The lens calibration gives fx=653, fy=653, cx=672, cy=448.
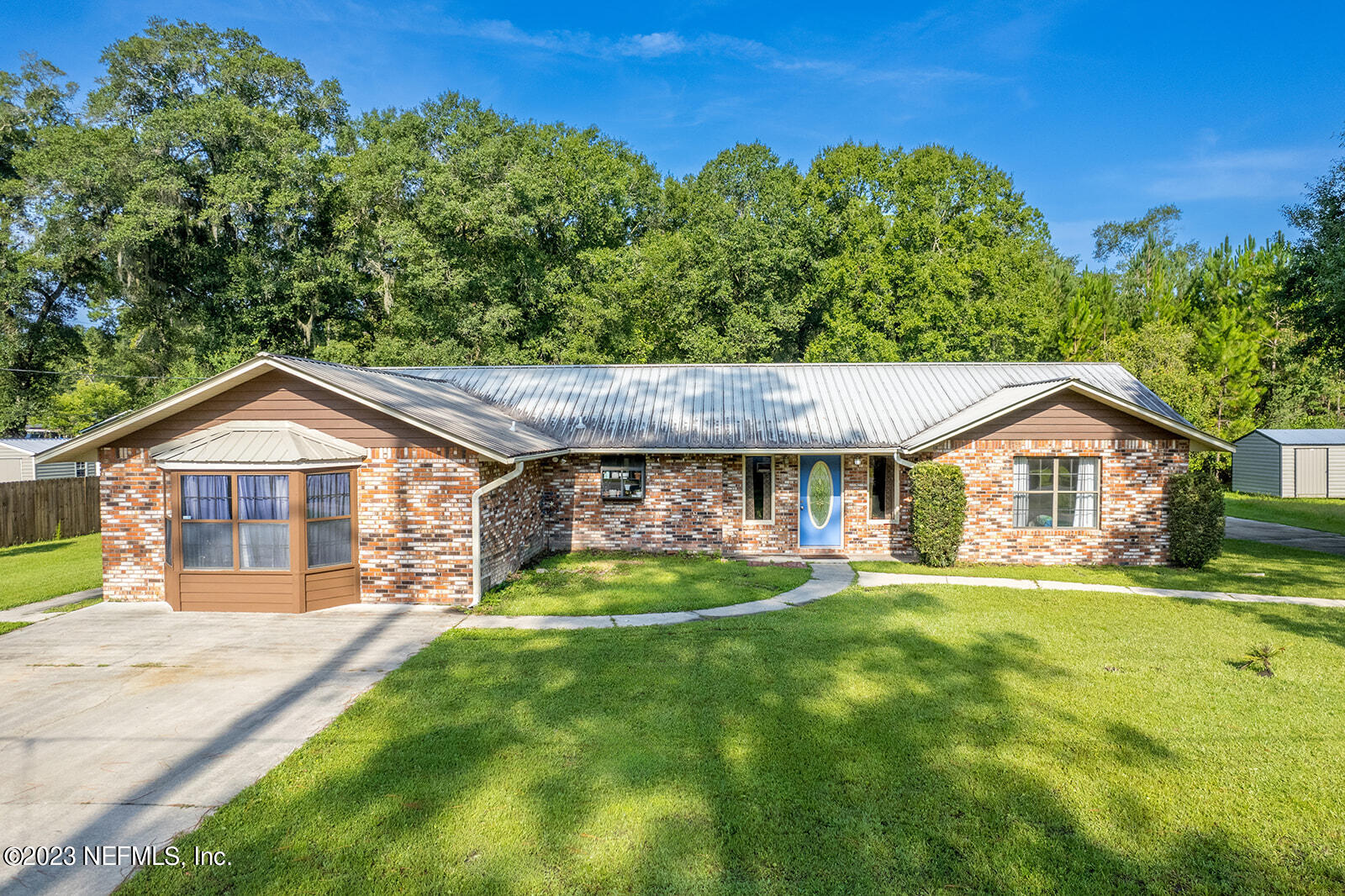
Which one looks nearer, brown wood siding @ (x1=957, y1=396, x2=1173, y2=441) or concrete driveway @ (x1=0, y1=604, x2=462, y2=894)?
concrete driveway @ (x1=0, y1=604, x2=462, y2=894)

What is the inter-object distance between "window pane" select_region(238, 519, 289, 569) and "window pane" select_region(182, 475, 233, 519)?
0.30m

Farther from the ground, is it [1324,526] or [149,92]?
[149,92]

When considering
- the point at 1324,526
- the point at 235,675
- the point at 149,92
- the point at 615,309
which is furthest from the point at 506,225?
the point at 1324,526

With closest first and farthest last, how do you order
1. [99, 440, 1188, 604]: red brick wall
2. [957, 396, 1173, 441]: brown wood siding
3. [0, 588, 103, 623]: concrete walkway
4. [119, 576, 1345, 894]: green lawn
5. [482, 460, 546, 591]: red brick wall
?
[119, 576, 1345, 894]: green lawn → [0, 588, 103, 623]: concrete walkway → [99, 440, 1188, 604]: red brick wall → [482, 460, 546, 591]: red brick wall → [957, 396, 1173, 441]: brown wood siding

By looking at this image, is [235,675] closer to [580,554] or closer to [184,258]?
[580,554]

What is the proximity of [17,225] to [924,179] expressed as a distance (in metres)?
38.2

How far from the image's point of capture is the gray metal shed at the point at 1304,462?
2634cm

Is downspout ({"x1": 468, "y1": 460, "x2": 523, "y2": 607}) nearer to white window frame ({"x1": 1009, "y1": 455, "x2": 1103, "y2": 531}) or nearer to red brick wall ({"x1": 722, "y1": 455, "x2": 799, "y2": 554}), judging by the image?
red brick wall ({"x1": 722, "y1": 455, "x2": 799, "y2": 554})

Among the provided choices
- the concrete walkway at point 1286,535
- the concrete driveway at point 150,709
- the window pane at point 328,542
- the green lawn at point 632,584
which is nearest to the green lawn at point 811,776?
the concrete driveway at point 150,709

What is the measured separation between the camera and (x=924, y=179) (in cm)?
2992

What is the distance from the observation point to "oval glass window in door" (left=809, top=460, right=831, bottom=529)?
1500cm

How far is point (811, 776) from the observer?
533cm

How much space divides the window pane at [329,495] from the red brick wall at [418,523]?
23 centimetres

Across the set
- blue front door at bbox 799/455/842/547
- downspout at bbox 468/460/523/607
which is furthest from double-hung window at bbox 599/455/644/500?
downspout at bbox 468/460/523/607
